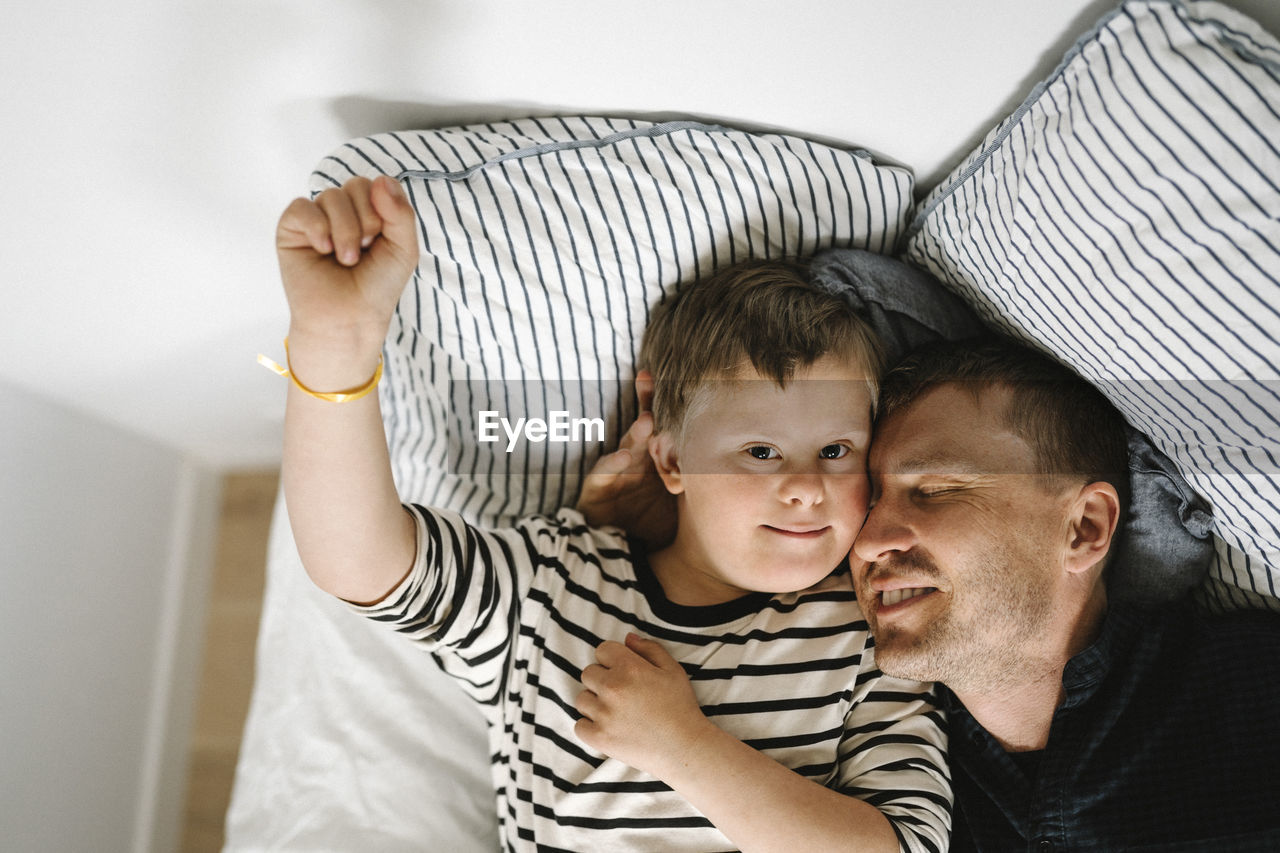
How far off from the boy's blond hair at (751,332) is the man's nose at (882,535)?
142mm

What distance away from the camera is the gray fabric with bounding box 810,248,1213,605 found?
977 millimetres

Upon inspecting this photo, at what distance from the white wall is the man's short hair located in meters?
1.19

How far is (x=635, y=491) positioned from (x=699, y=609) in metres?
0.19

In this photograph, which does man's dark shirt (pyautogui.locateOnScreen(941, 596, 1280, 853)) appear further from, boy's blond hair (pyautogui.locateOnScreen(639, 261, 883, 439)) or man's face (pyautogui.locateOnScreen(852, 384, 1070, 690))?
boy's blond hair (pyautogui.locateOnScreen(639, 261, 883, 439))

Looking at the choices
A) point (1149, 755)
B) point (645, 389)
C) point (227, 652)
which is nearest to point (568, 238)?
point (645, 389)

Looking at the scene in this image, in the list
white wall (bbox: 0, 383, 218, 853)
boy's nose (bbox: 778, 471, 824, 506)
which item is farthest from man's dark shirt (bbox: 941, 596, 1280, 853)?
white wall (bbox: 0, 383, 218, 853)

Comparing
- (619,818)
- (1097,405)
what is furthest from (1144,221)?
(619,818)

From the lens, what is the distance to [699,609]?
40.5 inches

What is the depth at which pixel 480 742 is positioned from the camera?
3.94ft

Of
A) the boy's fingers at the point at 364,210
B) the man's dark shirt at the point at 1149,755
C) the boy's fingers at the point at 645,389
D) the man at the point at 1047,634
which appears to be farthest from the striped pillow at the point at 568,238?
the man's dark shirt at the point at 1149,755

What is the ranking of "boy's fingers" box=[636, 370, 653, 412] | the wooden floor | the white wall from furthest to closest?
1. the wooden floor
2. the white wall
3. "boy's fingers" box=[636, 370, 653, 412]

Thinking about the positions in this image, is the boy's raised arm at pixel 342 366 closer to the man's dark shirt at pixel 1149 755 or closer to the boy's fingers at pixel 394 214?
the boy's fingers at pixel 394 214

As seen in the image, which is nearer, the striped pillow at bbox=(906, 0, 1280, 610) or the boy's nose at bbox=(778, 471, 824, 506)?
the striped pillow at bbox=(906, 0, 1280, 610)

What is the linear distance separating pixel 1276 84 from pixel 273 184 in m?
0.99
